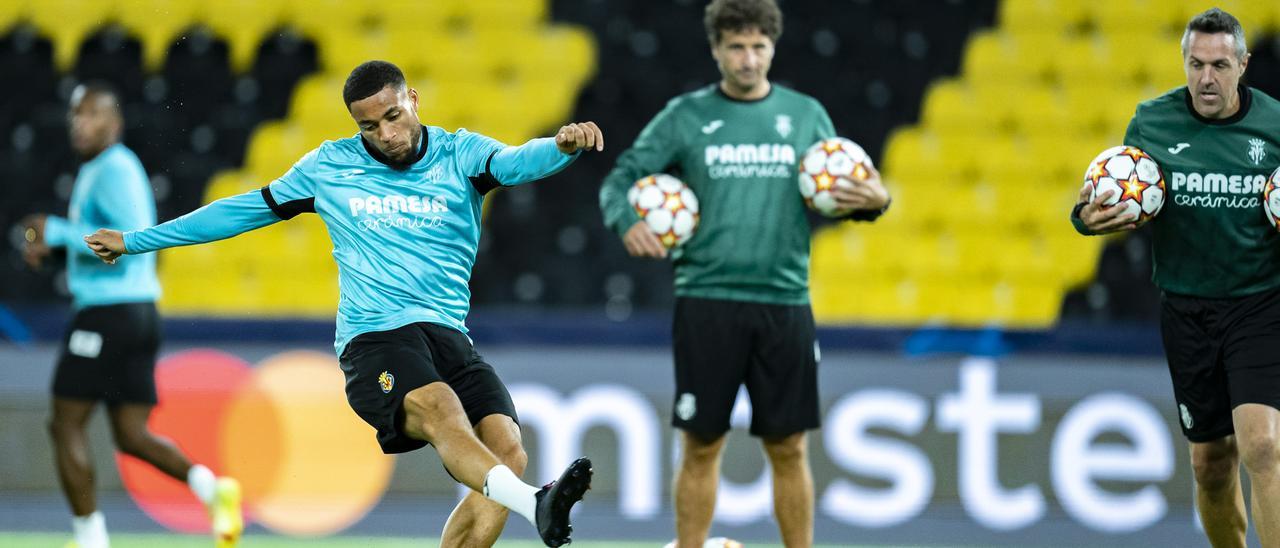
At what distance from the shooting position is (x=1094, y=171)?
5.06m

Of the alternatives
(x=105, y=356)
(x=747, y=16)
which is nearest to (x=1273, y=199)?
(x=747, y=16)

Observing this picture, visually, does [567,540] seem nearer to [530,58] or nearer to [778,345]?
[778,345]

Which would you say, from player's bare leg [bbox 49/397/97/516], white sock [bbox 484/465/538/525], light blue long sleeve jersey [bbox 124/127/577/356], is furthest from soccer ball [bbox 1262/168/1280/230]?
player's bare leg [bbox 49/397/97/516]

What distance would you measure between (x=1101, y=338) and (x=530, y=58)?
4.40 metres

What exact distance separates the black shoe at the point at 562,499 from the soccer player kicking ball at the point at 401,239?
57cm

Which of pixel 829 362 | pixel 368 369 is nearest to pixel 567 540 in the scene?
pixel 368 369

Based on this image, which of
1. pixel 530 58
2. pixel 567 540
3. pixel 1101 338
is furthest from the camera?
pixel 530 58

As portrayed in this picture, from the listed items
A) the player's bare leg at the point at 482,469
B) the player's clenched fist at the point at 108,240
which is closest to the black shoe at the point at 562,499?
the player's bare leg at the point at 482,469

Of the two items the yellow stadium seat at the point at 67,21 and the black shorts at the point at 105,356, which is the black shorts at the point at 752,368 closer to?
the black shorts at the point at 105,356

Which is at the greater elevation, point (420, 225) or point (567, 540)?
point (420, 225)

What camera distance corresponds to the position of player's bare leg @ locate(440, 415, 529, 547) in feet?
15.8

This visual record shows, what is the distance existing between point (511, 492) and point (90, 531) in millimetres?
3199

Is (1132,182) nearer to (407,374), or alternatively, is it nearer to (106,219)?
(407,374)

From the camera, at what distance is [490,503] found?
4871 millimetres
